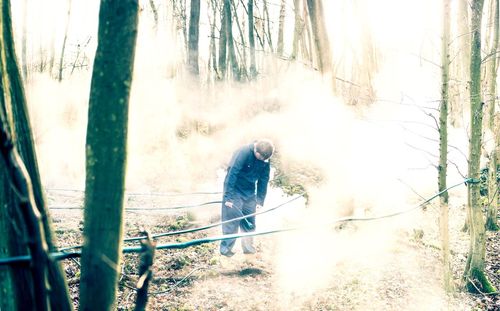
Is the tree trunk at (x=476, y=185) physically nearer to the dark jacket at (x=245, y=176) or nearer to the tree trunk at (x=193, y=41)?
the dark jacket at (x=245, y=176)

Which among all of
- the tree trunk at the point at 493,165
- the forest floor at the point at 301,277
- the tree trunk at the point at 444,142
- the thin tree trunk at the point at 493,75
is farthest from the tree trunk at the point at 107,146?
the thin tree trunk at the point at 493,75

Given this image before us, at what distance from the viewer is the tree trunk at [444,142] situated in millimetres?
5074

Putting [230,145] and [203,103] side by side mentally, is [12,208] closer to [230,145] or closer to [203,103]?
[230,145]

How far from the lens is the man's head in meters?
6.40

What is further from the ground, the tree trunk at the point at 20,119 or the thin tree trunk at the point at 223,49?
the thin tree trunk at the point at 223,49

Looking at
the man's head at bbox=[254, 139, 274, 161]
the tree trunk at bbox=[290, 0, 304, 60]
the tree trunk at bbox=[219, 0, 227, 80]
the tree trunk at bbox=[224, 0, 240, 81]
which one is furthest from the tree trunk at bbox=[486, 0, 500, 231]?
the tree trunk at bbox=[219, 0, 227, 80]

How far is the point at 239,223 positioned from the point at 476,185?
3.56 meters

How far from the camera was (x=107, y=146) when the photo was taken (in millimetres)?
2270

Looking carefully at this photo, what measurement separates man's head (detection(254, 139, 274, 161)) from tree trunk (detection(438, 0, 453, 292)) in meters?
2.38

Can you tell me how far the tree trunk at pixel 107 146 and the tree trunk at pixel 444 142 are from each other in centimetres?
409

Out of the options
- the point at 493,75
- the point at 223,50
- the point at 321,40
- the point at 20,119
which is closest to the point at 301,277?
the point at 321,40

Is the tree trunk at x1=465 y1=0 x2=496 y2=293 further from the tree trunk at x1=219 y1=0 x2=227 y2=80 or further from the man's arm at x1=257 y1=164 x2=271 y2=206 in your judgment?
the tree trunk at x1=219 y1=0 x2=227 y2=80

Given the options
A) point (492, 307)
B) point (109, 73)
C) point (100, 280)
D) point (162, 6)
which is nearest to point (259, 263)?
point (492, 307)

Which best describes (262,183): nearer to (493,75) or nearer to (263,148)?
(263,148)
